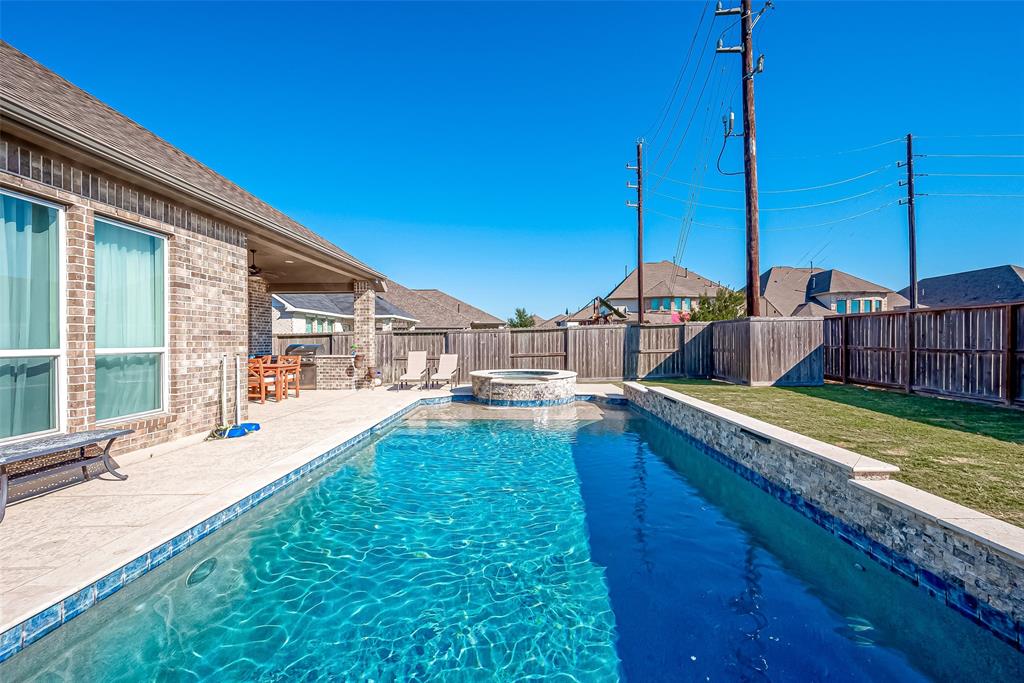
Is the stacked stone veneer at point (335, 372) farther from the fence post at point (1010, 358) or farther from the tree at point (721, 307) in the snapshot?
the tree at point (721, 307)

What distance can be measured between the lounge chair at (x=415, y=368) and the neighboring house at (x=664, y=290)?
25.6 metres

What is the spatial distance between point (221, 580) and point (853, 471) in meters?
5.07

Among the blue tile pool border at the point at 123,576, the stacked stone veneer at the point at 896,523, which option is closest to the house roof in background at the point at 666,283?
the stacked stone veneer at the point at 896,523

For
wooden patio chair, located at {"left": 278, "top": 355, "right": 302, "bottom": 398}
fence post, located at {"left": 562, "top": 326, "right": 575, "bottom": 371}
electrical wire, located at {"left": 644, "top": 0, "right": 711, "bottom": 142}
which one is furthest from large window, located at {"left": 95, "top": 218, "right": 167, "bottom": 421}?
electrical wire, located at {"left": 644, "top": 0, "right": 711, "bottom": 142}

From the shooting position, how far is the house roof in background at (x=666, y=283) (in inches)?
1516

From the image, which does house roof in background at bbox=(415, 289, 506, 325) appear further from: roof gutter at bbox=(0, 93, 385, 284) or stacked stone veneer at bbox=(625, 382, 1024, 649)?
stacked stone veneer at bbox=(625, 382, 1024, 649)

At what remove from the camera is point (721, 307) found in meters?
23.9

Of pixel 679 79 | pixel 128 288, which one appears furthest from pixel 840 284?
pixel 128 288

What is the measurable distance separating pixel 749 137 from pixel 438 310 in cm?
2796

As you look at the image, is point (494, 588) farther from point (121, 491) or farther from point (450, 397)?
point (450, 397)

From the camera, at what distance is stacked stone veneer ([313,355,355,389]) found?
40.6 ft

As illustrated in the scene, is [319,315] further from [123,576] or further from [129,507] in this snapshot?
[123,576]

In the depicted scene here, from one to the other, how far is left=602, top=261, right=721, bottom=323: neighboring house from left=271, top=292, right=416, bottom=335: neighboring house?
19770 mm

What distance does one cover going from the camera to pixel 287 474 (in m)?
4.82
